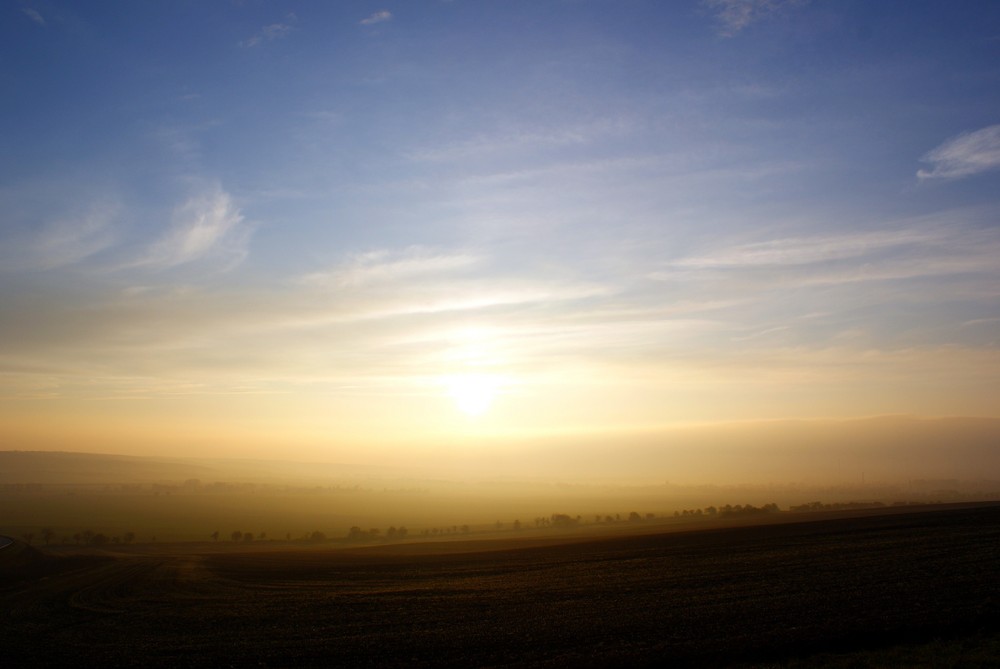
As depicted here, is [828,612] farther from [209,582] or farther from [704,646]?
[209,582]

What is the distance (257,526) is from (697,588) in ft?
444

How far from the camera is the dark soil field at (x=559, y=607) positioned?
2177 centimetres

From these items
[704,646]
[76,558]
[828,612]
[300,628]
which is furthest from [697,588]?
[76,558]

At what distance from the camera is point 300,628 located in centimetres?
2738

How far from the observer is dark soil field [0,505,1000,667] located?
2177cm

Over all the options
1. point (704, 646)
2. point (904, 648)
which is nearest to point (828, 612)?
point (904, 648)

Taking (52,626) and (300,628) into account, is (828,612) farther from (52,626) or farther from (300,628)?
(52,626)

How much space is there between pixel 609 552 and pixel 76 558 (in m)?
48.6

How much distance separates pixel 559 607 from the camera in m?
29.1

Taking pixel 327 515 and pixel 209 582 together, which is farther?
pixel 327 515

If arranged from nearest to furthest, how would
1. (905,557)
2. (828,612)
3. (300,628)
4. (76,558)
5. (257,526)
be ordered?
(828,612) < (300,628) < (905,557) < (76,558) < (257,526)

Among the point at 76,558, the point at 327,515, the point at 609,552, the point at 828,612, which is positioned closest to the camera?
the point at 828,612

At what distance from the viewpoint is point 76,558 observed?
5862cm

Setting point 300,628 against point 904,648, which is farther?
point 300,628
